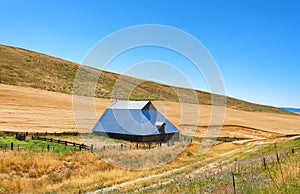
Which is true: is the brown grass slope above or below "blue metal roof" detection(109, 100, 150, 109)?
above

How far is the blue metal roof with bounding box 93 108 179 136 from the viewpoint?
122 feet

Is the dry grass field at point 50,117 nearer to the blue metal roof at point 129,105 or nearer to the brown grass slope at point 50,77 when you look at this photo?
the blue metal roof at point 129,105

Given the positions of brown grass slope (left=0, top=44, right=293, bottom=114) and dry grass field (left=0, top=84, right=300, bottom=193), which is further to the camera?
brown grass slope (left=0, top=44, right=293, bottom=114)

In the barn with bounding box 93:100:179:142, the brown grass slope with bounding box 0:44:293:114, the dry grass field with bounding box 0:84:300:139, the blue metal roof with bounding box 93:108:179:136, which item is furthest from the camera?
the brown grass slope with bounding box 0:44:293:114

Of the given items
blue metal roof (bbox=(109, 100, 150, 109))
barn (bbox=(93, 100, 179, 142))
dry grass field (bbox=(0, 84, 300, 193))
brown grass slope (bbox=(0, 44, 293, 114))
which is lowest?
dry grass field (bbox=(0, 84, 300, 193))

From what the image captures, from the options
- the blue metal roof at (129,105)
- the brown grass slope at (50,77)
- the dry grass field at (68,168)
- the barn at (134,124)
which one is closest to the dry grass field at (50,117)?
the dry grass field at (68,168)

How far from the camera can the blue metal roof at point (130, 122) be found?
37.2 meters

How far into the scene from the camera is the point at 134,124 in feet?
123

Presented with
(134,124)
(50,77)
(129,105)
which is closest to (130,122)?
(134,124)

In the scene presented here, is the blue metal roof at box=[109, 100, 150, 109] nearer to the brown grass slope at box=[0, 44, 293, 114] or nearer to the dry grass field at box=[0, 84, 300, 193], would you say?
the dry grass field at box=[0, 84, 300, 193]

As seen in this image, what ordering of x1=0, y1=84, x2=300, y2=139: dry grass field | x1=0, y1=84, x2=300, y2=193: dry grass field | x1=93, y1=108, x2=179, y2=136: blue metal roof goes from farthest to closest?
1. x1=0, y1=84, x2=300, y2=139: dry grass field
2. x1=93, y1=108, x2=179, y2=136: blue metal roof
3. x1=0, y1=84, x2=300, y2=193: dry grass field

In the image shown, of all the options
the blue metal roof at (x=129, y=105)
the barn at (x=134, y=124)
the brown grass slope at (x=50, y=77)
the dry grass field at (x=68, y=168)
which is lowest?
the dry grass field at (x=68, y=168)

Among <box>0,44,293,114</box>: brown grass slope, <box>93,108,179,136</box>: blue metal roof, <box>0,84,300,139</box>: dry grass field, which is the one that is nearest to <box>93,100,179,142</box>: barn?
<box>93,108,179,136</box>: blue metal roof

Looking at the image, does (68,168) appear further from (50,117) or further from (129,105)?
(50,117)
